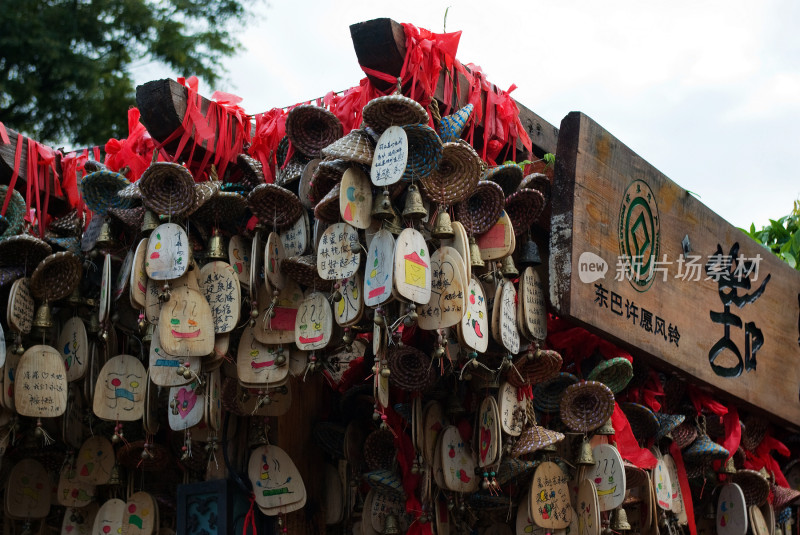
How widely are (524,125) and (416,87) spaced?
0.84 m

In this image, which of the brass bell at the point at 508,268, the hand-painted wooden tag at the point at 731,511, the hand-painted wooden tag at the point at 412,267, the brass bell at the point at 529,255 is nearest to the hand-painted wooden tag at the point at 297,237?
the hand-painted wooden tag at the point at 412,267

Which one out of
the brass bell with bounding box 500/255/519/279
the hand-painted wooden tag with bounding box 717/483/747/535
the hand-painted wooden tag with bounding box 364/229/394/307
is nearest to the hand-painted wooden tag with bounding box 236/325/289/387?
the hand-painted wooden tag with bounding box 364/229/394/307

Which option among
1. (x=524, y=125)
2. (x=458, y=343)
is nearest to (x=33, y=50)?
(x=524, y=125)

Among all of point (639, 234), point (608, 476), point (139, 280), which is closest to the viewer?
point (139, 280)

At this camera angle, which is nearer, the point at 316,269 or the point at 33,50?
the point at 316,269

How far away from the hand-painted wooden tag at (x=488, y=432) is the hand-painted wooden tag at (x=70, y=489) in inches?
66.7

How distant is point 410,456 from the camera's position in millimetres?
4086

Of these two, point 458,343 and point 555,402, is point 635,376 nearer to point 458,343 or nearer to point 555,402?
point 555,402

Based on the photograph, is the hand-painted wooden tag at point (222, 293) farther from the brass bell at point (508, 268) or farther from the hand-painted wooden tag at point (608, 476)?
the hand-painted wooden tag at point (608, 476)

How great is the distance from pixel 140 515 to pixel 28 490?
52 cm

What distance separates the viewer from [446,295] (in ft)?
11.0

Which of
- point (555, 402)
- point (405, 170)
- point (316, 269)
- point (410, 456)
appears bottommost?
point (410, 456)

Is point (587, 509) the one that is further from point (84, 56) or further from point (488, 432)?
point (84, 56)

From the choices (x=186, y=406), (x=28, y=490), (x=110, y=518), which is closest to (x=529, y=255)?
(x=186, y=406)
